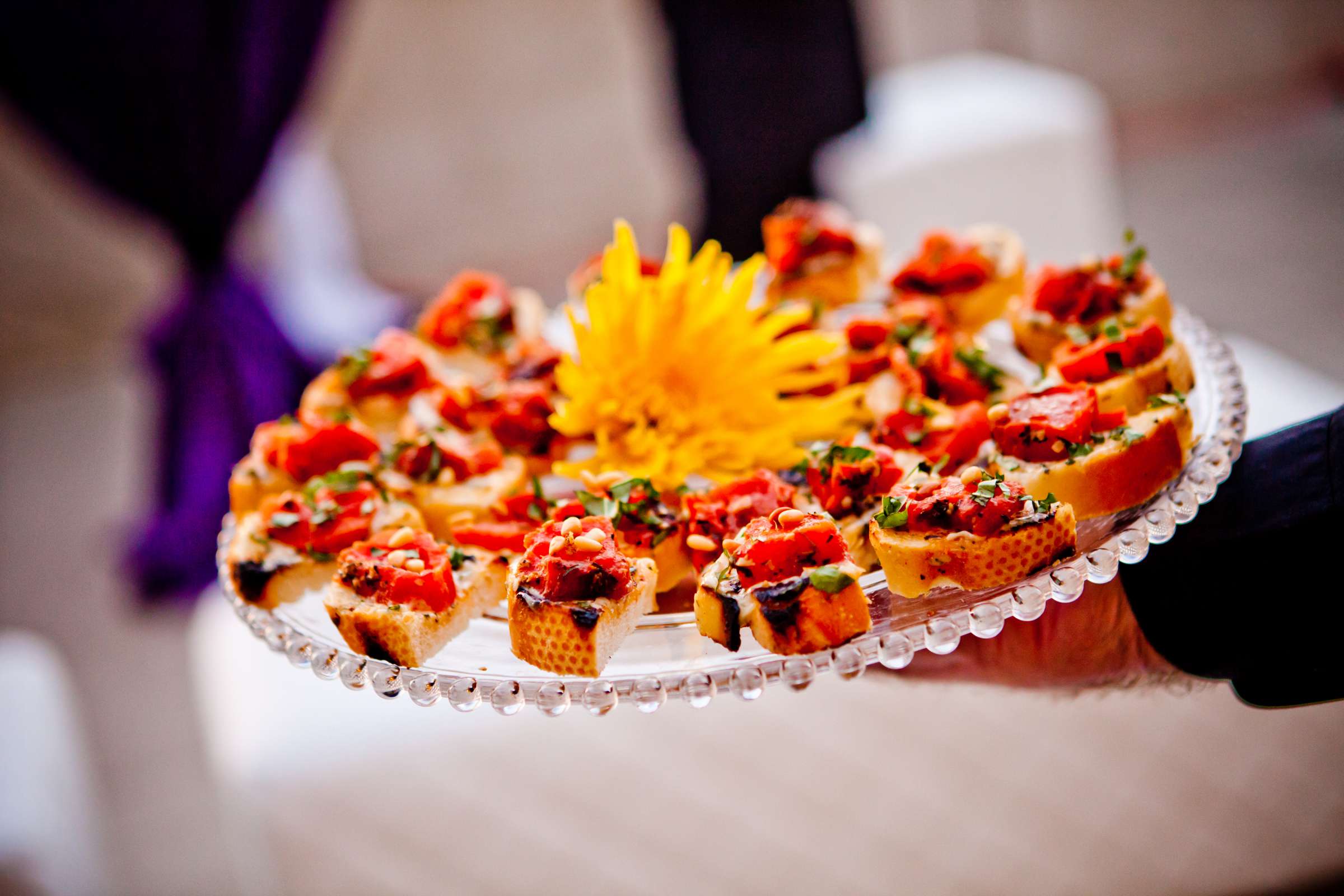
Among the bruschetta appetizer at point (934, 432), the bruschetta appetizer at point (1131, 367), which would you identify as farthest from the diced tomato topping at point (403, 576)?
the bruschetta appetizer at point (1131, 367)

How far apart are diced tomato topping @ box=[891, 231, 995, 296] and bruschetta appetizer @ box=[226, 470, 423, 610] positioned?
0.83 meters

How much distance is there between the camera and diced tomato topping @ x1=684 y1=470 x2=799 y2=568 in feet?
3.96

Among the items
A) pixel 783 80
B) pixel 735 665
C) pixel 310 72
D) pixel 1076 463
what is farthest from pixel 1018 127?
pixel 735 665

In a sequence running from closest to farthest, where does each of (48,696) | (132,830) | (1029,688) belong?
(1029,688), (48,696), (132,830)

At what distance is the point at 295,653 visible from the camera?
1180 mm

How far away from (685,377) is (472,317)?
1.76 feet

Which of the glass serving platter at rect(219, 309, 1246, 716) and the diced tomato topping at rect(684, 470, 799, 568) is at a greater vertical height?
the diced tomato topping at rect(684, 470, 799, 568)

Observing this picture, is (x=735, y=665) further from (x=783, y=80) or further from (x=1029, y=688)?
(x=783, y=80)

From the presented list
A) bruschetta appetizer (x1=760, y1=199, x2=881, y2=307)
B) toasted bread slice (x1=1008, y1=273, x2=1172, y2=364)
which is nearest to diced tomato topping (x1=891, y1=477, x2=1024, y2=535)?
toasted bread slice (x1=1008, y1=273, x2=1172, y2=364)

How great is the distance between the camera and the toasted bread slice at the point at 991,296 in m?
1.69

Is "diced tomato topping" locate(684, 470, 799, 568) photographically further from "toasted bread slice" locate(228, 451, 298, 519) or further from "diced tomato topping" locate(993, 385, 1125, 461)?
"toasted bread slice" locate(228, 451, 298, 519)

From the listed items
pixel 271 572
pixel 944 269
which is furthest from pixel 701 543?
pixel 944 269

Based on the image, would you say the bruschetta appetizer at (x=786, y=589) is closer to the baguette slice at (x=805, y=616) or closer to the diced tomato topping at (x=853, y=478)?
the baguette slice at (x=805, y=616)

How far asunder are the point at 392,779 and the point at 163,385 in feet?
6.17
